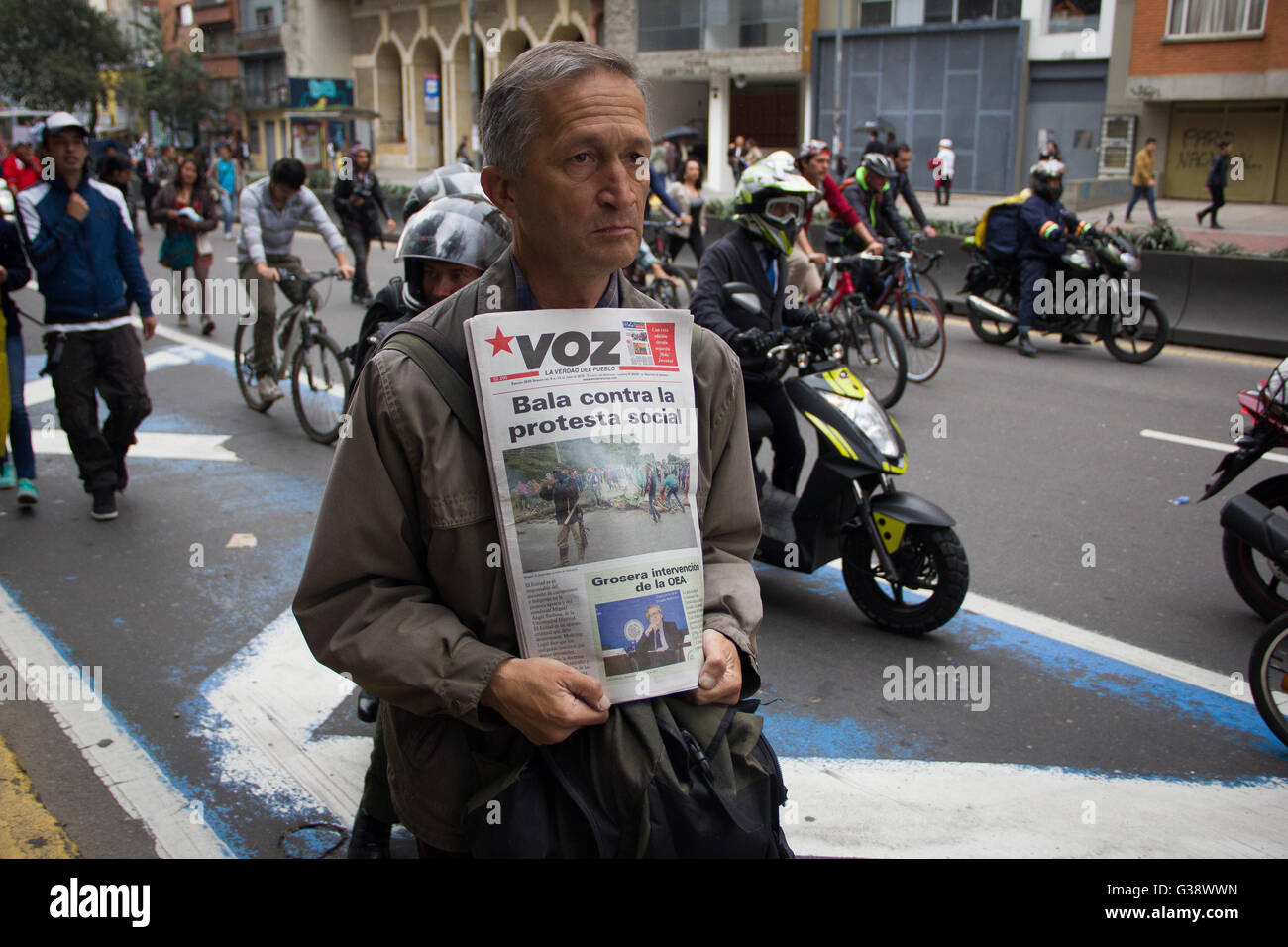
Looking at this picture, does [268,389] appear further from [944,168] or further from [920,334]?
[944,168]

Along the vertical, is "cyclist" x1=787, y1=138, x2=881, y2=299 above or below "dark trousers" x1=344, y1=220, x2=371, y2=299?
above

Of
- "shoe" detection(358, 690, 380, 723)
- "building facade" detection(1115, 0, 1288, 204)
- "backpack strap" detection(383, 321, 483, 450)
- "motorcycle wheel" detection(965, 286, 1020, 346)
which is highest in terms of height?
"building facade" detection(1115, 0, 1288, 204)

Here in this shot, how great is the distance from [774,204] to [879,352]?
157 inches

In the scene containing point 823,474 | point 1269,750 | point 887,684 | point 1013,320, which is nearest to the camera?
point 1269,750

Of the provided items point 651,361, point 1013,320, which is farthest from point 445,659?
point 1013,320

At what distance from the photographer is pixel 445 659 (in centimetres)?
161

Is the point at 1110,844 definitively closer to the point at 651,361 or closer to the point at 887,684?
the point at 887,684

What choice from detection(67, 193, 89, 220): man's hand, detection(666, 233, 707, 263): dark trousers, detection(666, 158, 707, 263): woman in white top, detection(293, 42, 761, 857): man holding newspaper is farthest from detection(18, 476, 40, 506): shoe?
detection(666, 233, 707, 263): dark trousers

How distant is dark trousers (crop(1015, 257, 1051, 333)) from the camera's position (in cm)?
1087

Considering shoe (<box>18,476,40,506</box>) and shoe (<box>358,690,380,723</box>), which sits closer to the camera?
shoe (<box>358,690,380,723</box>)

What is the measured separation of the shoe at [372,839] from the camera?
9.51ft

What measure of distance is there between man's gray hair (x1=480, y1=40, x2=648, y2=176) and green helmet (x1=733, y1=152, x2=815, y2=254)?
3696 millimetres

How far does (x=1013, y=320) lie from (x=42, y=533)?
28.6 ft

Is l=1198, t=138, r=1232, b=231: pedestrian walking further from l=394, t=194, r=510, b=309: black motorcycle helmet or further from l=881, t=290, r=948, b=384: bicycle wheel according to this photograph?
l=394, t=194, r=510, b=309: black motorcycle helmet
